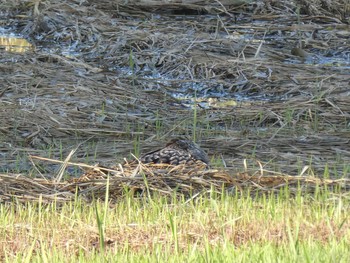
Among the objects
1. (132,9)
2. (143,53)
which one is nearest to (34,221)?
(143,53)

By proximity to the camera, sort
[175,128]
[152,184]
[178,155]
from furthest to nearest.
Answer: [175,128], [178,155], [152,184]

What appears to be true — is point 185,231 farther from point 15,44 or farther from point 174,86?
point 15,44

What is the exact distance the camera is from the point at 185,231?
14.7 ft

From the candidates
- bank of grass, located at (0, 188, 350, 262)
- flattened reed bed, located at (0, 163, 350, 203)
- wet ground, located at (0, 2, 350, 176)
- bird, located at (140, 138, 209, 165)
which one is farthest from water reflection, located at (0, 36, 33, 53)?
bank of grass, located at (0, 188, 350, 262)

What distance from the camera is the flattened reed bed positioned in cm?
555

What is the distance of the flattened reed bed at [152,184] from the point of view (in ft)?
18.2

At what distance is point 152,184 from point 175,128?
1982mm

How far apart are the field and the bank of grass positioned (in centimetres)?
1

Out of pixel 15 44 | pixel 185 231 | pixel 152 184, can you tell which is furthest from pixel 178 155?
pixel 15 44

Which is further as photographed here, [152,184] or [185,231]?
[152,184]

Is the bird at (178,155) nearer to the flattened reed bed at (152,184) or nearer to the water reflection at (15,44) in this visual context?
→ the flattened reed bed at (152,184)

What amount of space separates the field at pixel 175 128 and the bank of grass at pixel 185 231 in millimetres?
12

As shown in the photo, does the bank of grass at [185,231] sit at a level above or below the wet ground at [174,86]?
above

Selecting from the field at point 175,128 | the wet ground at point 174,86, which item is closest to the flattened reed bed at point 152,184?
the field at point 175,128
